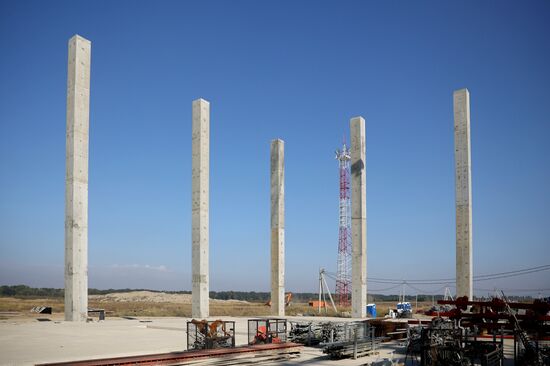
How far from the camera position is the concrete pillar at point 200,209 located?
3325 cm

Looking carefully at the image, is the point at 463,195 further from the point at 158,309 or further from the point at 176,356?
the point at 158,309

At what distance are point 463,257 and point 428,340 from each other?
12.5 metres

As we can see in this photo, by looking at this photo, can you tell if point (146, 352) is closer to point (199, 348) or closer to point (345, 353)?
point (199, 348)

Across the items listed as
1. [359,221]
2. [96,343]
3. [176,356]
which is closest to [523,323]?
[176,356]

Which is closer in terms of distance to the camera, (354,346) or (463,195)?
(354,346)

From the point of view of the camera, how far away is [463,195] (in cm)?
2886

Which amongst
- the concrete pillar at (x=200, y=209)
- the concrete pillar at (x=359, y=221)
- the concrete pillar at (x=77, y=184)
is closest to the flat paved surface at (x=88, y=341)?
the concrete pillar at (x=77, y=184)

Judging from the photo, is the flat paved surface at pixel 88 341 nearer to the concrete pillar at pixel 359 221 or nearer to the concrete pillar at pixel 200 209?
the concrete pillar at pixel 200 209

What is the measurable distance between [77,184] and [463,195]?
734 inches

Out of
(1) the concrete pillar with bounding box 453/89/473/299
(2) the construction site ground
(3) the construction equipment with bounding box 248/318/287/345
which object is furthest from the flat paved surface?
(1) the concrete pillar with bounding box 453/89/473/299

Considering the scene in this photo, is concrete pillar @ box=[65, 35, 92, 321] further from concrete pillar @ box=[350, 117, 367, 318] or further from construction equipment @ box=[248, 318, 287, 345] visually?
concrete pillar @ box=[350, 117, 367, 318]

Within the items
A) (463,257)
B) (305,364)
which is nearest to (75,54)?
(305,364)

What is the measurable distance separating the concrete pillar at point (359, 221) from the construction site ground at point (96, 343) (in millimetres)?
8838

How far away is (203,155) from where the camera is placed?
111 ft
